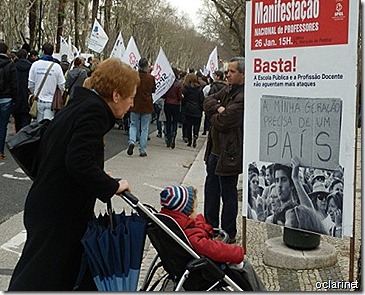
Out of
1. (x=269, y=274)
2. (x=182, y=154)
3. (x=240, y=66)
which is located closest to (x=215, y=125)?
(x=240, y=66)

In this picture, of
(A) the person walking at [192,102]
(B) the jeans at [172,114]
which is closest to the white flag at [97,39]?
(A) the person walking at [192,102]

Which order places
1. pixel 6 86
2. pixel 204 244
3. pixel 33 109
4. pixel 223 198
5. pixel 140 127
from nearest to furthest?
pixel 204 244
pixel 223 198
pixel 6 86
pixel 33 109
pixel 140 127

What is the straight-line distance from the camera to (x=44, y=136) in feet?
12.3

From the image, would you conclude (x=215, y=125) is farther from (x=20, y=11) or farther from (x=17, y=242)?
(x=20, y=11)

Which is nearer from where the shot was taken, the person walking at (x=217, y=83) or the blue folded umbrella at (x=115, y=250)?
the blue folded umbrella at (x=115, y=250)

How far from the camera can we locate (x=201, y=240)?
394 centimetres

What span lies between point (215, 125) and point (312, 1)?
5.44 ft

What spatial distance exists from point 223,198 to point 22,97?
627 cm

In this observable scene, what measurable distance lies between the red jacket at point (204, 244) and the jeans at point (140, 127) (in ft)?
29.8

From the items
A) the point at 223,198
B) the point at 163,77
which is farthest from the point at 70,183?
the point at 163,77

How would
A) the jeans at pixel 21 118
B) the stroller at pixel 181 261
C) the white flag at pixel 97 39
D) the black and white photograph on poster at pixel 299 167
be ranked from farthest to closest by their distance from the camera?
the white flag at pixel 97 39, the jeans at pixel 21 118, the black and white photograph on poster at pixel 299 167, the stroller at pixel 181 261

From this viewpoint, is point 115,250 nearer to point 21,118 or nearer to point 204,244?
point 204,244

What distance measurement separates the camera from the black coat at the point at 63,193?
3.55 metres

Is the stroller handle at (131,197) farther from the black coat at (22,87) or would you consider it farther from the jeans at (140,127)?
the jeans at (140,127)
